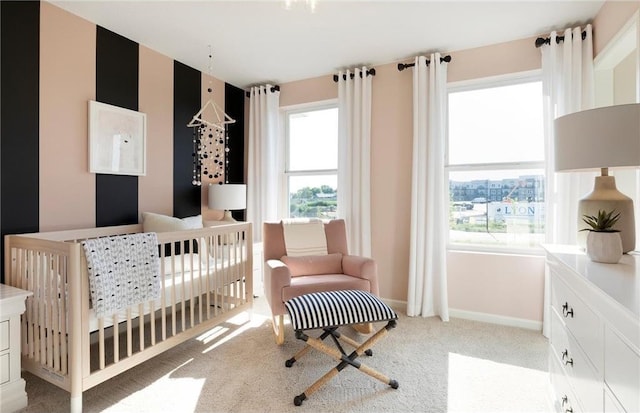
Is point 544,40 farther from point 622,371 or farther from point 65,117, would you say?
point 65,117

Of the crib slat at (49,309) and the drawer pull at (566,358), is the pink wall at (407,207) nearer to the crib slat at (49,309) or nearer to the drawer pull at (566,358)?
the drawer pull at (566,358)

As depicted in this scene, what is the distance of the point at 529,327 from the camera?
2736 mm

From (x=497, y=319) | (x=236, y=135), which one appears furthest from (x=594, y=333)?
(x=236, y=135)

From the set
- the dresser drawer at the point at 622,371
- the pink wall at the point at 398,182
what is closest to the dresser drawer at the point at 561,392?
the dresser drawer at the point at 622,371

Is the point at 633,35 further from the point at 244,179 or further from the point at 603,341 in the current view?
the point at 244,179

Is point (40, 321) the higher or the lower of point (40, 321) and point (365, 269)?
the lower

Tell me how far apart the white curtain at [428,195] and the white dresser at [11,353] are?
2.79m

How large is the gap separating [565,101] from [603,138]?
5.05 ft

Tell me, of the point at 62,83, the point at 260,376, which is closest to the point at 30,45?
the point at 62,83

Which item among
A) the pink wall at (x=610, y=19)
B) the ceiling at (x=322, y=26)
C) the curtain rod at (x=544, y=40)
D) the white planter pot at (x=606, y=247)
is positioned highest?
the ceiling at (x=322, y=26)

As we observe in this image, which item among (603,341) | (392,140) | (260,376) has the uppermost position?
(392,140)

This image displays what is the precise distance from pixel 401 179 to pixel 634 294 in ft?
7.74

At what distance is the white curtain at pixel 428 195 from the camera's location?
2957 mm

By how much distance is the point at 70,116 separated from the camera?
92.7 inches
